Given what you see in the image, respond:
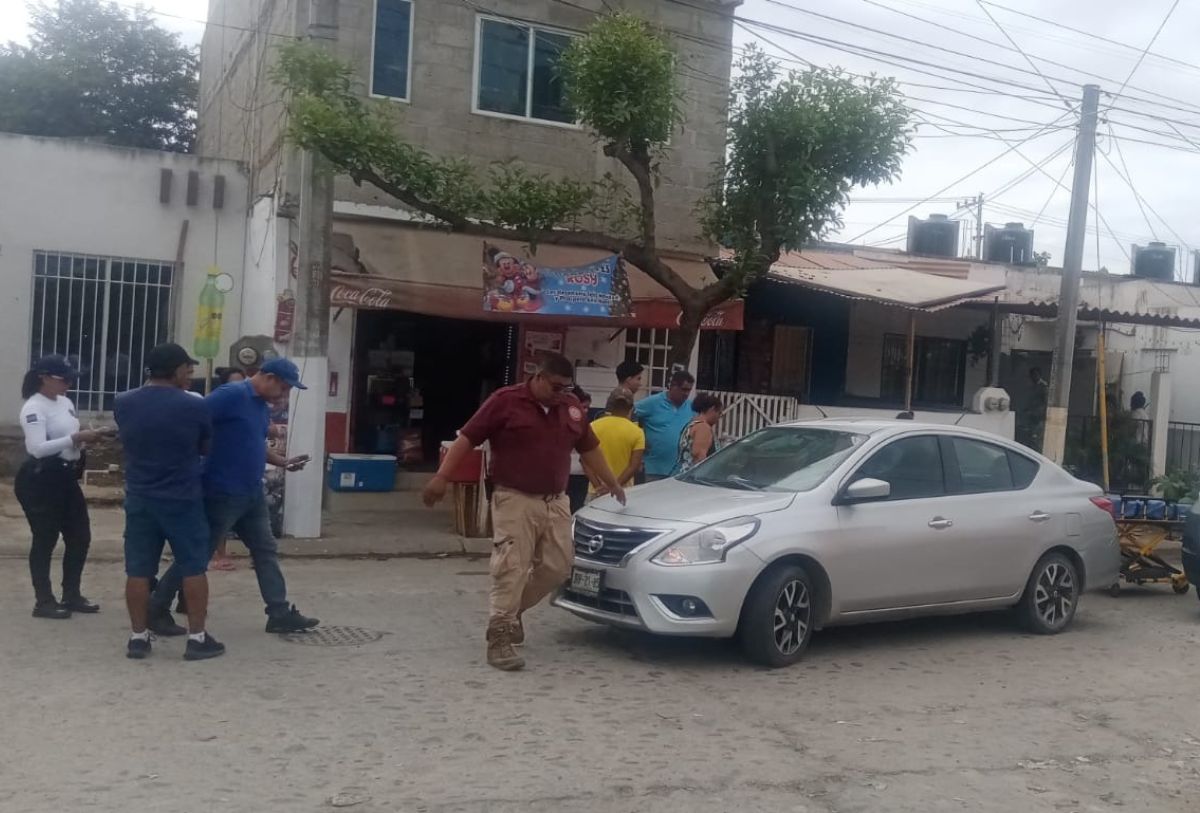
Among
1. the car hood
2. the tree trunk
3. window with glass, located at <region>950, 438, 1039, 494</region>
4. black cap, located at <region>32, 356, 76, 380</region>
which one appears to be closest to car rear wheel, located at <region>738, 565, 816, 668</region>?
the car hood

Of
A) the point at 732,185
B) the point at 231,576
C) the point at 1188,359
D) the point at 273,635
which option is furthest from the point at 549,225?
the point at 1188,359

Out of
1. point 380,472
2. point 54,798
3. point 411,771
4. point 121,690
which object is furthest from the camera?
point 380,472

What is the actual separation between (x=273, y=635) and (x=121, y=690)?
1414mm

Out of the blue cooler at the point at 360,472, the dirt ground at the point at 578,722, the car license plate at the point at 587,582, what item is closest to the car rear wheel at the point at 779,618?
the dirt ground at the point at 578,722

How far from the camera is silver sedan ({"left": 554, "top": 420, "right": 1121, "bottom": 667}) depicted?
7.03m

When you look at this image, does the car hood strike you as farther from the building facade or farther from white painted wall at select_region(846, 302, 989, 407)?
white painted wall at select_region(846, 302, 989, 407)

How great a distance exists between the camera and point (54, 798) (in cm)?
477

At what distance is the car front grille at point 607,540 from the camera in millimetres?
7148

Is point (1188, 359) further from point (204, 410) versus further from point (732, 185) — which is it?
point (204, 410)

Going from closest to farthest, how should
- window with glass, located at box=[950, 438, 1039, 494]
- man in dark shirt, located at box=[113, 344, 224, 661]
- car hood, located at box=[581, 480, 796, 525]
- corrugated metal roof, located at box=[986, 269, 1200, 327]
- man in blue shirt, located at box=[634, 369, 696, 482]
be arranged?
1. man in dark shirt, located at box=[113, 344, 224, 661]
2. car hood, located at box=[581, 480, 796, 525]
3. window with glass, located at box=[950, 438, 1039, 494]
4. man in blue shirt, located at box=[634, 369, 696, 482]
5. corrugated metal roof, located at box=[986, 269, 1200, 327]

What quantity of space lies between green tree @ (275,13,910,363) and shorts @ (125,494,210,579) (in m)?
4.76

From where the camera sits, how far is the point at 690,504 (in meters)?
7.41

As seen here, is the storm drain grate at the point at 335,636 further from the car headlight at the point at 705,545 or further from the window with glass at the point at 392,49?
the window with glass at the point at 392,49

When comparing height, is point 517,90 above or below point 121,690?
above
